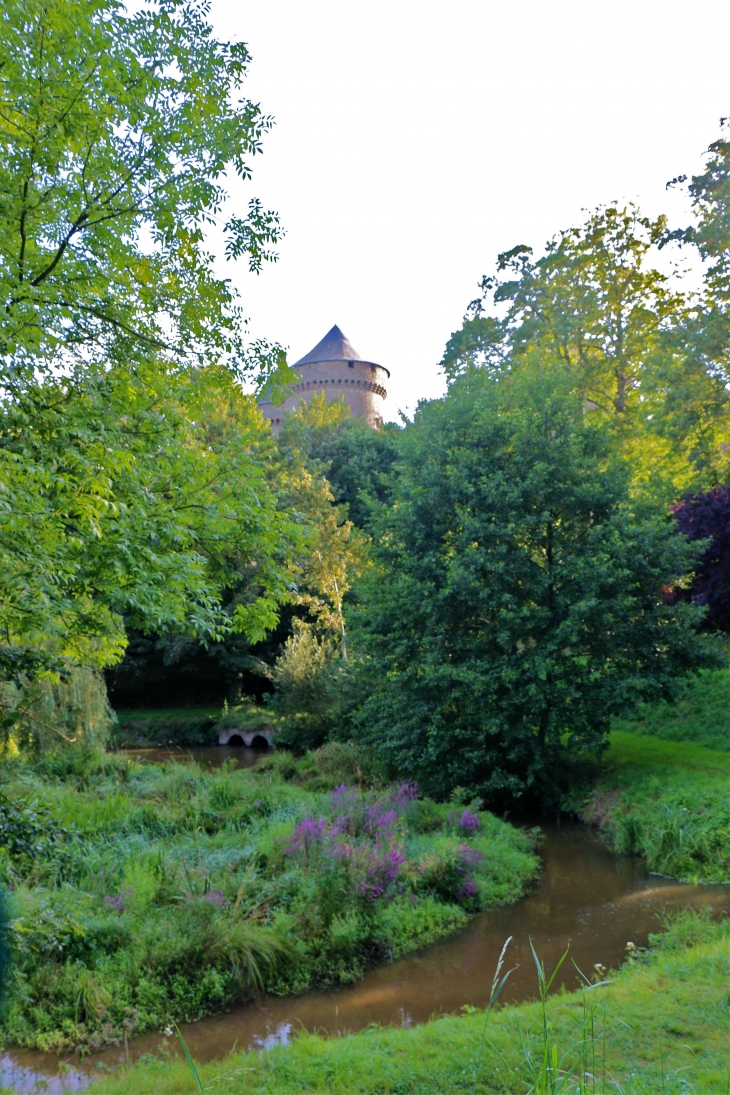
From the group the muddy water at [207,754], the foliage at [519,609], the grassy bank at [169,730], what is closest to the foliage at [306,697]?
the muddy water at [207,754]

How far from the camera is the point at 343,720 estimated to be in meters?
19.2

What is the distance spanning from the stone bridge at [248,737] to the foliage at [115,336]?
1743 cm

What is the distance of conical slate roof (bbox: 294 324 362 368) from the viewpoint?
52281 mm

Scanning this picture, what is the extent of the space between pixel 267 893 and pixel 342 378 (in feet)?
152

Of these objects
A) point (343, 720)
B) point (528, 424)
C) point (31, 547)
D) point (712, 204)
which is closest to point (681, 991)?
point (31, 547)

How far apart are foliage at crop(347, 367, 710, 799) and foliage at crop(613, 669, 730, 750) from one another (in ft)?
7.38

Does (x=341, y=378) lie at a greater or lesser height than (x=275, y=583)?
greater

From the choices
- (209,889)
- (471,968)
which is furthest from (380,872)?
(209,889)

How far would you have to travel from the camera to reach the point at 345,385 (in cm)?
5209

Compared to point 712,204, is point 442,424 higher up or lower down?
lower down

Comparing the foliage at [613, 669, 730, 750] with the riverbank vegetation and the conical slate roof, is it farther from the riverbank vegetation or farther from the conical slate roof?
the conical slate roof

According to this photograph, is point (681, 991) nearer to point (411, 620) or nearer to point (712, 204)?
point (411, 620)

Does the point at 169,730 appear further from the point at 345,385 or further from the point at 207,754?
the point at 345,385

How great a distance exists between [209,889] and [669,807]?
7.09 m
